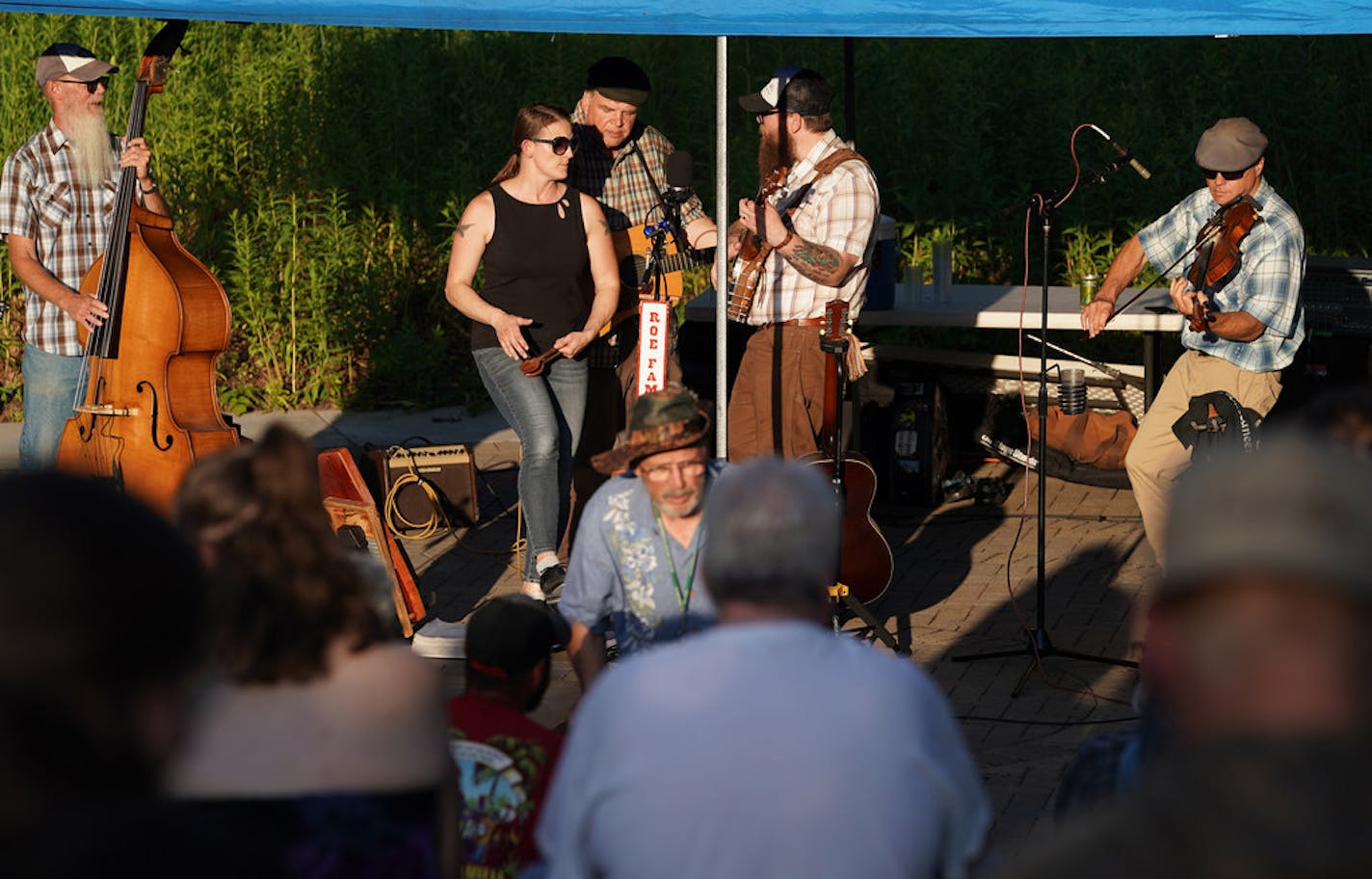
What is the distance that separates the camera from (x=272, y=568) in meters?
2.80

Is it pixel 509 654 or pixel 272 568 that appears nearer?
pixel 272 568

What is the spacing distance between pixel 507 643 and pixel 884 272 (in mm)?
4838

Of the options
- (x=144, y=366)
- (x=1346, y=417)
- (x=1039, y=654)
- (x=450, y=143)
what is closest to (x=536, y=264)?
(x=144, y=366)

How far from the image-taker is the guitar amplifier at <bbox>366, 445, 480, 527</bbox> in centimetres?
768

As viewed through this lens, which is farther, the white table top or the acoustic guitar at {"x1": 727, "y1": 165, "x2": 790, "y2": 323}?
the white table top

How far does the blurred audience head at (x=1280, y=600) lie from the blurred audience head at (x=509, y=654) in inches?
77.7

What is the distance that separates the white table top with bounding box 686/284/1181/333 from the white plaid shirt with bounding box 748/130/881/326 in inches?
49.4

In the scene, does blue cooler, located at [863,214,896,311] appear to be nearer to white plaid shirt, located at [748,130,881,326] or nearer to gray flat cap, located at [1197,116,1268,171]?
white plaid shirt, located at [748,130,881,326]

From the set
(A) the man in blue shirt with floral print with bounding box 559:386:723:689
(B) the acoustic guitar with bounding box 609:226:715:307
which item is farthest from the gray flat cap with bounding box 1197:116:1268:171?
(A) the man in blue shirt with floral print with bounding box 559:386:723:689

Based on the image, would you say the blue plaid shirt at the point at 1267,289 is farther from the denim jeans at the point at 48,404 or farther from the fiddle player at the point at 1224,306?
the denim jeans at the point at 48,404

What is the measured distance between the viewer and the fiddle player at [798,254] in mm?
6234

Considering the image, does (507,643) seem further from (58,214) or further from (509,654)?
(58,214)

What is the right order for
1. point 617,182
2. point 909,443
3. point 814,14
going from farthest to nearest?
1. point 909,443
2. point 617,182
3. point 814,14

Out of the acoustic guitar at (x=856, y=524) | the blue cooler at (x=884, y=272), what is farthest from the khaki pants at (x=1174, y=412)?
the blue cooler at (x=884, y=272)
